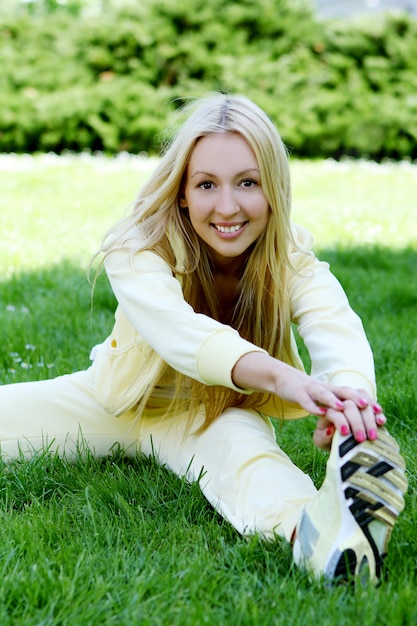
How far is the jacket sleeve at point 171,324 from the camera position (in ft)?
6.00

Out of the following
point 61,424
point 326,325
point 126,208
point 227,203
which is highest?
point 227,203

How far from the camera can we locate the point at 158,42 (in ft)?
37.4

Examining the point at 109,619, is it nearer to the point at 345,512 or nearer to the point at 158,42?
the point at 345,512

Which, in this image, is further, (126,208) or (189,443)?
(126,208)

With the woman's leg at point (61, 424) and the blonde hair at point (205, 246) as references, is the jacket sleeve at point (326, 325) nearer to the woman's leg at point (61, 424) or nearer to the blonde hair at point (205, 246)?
the blonde hair at point (205, 246)

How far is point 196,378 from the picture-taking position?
74.9 inches

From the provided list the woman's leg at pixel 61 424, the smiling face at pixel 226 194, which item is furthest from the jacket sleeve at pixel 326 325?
the woman's leg at pixel 61 424

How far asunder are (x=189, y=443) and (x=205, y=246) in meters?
0.54

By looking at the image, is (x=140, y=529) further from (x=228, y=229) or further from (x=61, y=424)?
(x=228, y=229)

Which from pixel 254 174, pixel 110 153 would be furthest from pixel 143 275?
pixel 110 153

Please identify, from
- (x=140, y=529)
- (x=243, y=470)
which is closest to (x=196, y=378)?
(x=243, y=470)

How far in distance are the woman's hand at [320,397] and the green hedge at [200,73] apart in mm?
9464

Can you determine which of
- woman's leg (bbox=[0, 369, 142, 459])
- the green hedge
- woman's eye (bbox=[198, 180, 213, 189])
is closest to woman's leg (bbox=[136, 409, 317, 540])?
woman's leg (bbox=[0, 369, 142, 459])

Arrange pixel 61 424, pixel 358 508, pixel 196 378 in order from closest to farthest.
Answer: pixel 358 508
pixel 196 378
pixel 61 424
